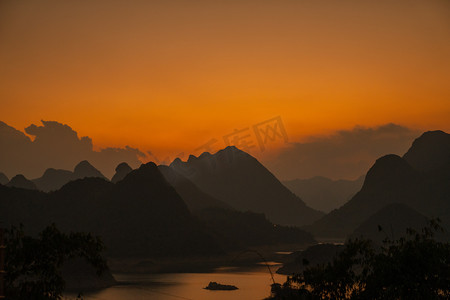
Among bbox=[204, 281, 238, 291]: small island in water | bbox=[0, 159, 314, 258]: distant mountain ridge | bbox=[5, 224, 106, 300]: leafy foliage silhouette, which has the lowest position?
bbox=[204, 281, 238, 291]: small island in water

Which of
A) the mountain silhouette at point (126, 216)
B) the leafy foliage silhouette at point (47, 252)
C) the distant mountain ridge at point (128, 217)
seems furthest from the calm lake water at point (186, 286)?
the leafy foliage silhouette at point (47, 252)

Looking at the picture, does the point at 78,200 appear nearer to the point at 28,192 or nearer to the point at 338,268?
the point at 28,192

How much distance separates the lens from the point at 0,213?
166m

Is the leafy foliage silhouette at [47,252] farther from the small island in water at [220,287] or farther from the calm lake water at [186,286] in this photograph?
Answer: the small island in water at [220,287]

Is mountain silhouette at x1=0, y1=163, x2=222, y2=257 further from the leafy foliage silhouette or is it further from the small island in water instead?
the leafy foliage silhouette

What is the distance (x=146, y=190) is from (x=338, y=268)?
536 ft

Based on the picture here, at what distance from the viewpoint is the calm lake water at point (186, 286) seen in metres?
96.6

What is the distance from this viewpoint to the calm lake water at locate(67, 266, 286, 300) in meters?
96.6

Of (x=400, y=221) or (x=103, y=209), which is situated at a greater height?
(x=103, y=209)

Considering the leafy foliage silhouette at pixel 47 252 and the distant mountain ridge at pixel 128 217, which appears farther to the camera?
the distant mountain ridge at pixel 128 217

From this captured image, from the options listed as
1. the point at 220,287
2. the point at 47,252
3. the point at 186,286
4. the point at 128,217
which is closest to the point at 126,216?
the point at 128,217

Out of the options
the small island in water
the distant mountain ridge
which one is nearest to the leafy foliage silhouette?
the small island in water

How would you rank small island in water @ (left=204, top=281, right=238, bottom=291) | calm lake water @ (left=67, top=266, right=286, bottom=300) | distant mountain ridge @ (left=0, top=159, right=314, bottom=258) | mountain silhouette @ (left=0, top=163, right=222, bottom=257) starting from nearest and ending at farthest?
calm lake water @ (left=67, top=266, right=286, bottom=300), small island in water @ (left=204, top=281, right=238, bottom=291), distant mountain ridge @ (left=0, top=159, right=314, bottom=258), mountain silhouette @ (left=0, top=163, right=222, bottom=257)

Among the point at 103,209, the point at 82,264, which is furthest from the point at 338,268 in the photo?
the point at 103,209
